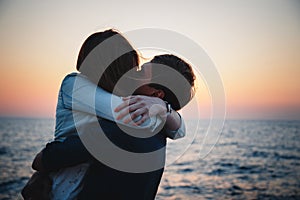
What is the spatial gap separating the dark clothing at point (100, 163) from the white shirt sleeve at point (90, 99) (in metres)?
0.03

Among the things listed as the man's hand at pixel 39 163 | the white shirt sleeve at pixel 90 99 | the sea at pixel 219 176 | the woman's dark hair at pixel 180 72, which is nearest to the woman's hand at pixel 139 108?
the white shirt sleeve at pixel 90 99

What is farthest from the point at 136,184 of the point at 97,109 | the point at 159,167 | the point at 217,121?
the point at 217,121

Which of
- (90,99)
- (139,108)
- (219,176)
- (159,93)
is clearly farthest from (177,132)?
(219,176)

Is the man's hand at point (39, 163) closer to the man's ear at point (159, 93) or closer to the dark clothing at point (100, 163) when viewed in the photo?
the dark clothing at point (100, 163)

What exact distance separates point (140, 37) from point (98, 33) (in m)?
0.25

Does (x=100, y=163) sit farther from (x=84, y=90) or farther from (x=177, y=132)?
(x=177, y=132)

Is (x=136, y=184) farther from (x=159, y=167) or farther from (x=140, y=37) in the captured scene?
(x=140, y=37)

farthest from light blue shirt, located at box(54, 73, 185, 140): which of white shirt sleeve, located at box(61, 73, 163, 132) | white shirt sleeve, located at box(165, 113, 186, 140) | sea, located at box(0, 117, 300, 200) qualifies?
sea, located at box(0, 117, 300, 200)

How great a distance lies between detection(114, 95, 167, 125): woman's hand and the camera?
1015 millimetres

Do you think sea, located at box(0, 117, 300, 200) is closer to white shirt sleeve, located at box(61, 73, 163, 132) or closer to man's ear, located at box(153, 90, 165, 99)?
man's ear, located at box(153, 90, 165, 99)

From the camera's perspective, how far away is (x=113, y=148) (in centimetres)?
101

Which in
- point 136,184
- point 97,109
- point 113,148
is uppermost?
point 97,109

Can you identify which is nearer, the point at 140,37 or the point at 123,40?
the point at 123,40

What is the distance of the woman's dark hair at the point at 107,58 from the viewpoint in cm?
104
